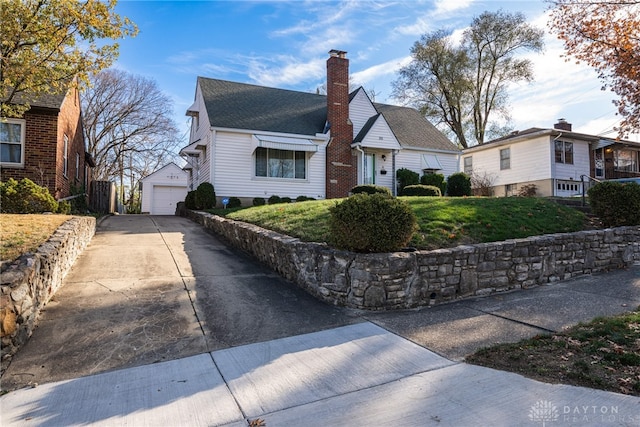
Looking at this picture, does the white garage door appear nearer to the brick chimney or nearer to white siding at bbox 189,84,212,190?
white siding at bbox 189,84,212,190

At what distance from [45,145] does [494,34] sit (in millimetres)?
31702

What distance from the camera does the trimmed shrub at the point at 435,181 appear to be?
18453mm

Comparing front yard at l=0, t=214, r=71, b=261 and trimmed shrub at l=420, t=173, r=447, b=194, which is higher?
trimmed shrub at l=420, t=173, r=447, b=194

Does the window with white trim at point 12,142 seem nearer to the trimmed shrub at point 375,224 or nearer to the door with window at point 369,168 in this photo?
the trimmed shrub at point 375,224

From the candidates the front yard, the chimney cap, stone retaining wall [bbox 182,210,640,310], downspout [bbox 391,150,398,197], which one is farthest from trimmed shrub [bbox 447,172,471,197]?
the front yard

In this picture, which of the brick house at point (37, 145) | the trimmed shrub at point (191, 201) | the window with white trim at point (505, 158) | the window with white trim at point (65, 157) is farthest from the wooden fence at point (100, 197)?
the window with white trim at point (505, 158)

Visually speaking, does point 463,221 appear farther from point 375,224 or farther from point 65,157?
point 65,157

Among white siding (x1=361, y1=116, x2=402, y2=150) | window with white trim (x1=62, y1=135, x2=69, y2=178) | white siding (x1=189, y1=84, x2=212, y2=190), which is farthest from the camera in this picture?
white siding (x1=361, y1=116, x2=402, y2=150)

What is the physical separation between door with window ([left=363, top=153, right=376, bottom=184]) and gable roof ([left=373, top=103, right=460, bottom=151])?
205 centimetres

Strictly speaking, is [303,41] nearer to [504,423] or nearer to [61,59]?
[61,59]

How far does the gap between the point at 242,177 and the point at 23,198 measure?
7791 mm

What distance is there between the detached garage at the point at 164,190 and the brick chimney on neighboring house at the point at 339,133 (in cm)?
1326

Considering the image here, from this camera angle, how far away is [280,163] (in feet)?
54.7

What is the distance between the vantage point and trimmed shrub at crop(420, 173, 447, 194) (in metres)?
18.5
